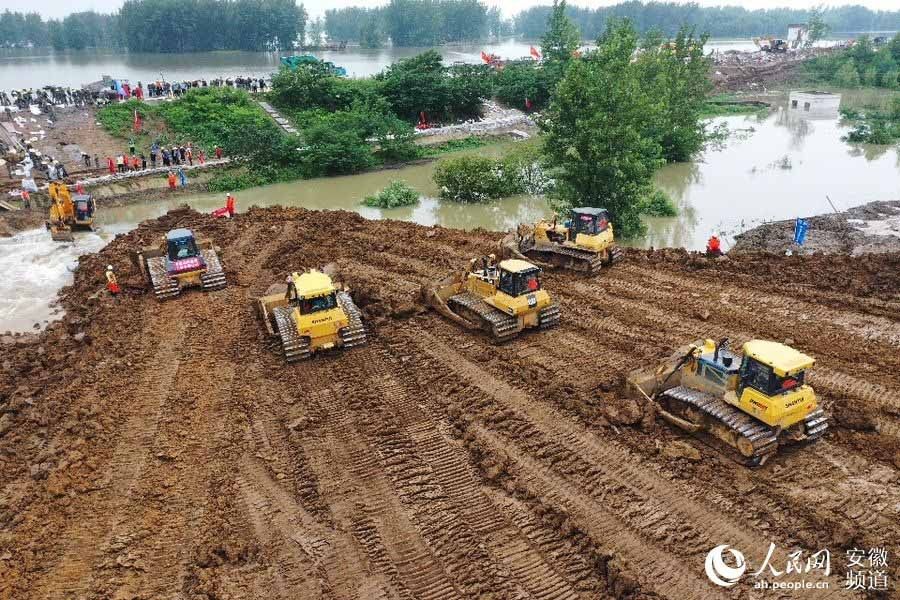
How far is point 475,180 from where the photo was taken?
2967 cm

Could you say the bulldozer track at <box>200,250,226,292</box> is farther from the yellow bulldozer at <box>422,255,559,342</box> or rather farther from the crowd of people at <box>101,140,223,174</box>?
the crowd of people at <box>101,140,223,174</box>

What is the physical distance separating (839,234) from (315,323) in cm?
1951

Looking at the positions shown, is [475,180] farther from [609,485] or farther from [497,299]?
[609,485]

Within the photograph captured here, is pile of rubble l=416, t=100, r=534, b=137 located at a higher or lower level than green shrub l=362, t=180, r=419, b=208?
higher

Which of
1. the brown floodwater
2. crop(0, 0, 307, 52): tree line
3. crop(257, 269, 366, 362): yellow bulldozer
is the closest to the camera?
crop(257, 269, 366, 362): yellow bulldozer

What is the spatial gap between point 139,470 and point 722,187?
1159 inches

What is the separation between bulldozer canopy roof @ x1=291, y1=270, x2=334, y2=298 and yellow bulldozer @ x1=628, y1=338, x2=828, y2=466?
6.73m

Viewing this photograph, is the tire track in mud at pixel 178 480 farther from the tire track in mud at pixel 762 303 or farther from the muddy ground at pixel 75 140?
the muddy ground at pixel 75 140

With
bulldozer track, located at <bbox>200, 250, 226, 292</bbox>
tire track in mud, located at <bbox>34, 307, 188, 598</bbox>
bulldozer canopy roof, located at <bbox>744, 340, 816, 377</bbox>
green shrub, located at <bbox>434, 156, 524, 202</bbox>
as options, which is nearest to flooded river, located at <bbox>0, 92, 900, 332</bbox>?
green shrub, located at <bbox>434, 156, 524, 202</bbox>

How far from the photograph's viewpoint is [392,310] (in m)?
16.1

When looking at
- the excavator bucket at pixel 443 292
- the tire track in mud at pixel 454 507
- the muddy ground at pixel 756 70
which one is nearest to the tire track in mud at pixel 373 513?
the tire track in mud at pixel 454 507

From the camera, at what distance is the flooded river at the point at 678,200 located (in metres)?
21.6

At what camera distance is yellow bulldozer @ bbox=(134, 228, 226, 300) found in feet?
57.3

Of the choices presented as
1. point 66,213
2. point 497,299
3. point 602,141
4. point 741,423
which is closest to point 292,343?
point 497,299
